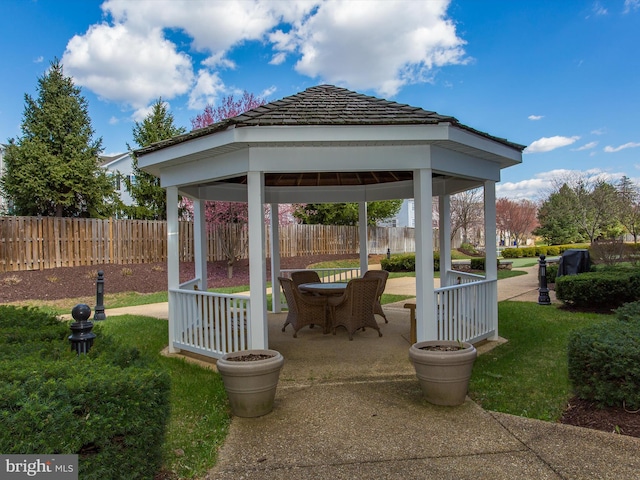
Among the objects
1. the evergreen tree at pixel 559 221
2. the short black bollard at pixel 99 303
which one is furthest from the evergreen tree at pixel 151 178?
the evergreen tree at pixel 559 221

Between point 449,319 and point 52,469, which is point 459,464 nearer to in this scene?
point 52,469

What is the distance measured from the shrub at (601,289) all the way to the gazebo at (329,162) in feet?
13.0

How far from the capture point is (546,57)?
39.5ft

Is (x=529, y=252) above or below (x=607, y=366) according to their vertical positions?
below

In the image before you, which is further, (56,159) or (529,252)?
(529,252)

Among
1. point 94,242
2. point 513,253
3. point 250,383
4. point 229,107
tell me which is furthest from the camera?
point 513,253

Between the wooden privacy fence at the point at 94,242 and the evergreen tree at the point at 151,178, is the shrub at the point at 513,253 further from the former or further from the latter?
the evergreen tree at the point at 151,178

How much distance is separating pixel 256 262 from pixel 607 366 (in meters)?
3.56

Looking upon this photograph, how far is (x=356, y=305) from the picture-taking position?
6.70m

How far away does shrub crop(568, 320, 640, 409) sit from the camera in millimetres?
3371

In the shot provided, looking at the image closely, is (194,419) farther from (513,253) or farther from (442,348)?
(513,253)

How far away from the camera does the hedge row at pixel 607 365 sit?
3.37 metres

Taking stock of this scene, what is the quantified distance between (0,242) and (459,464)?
16.0 meters
